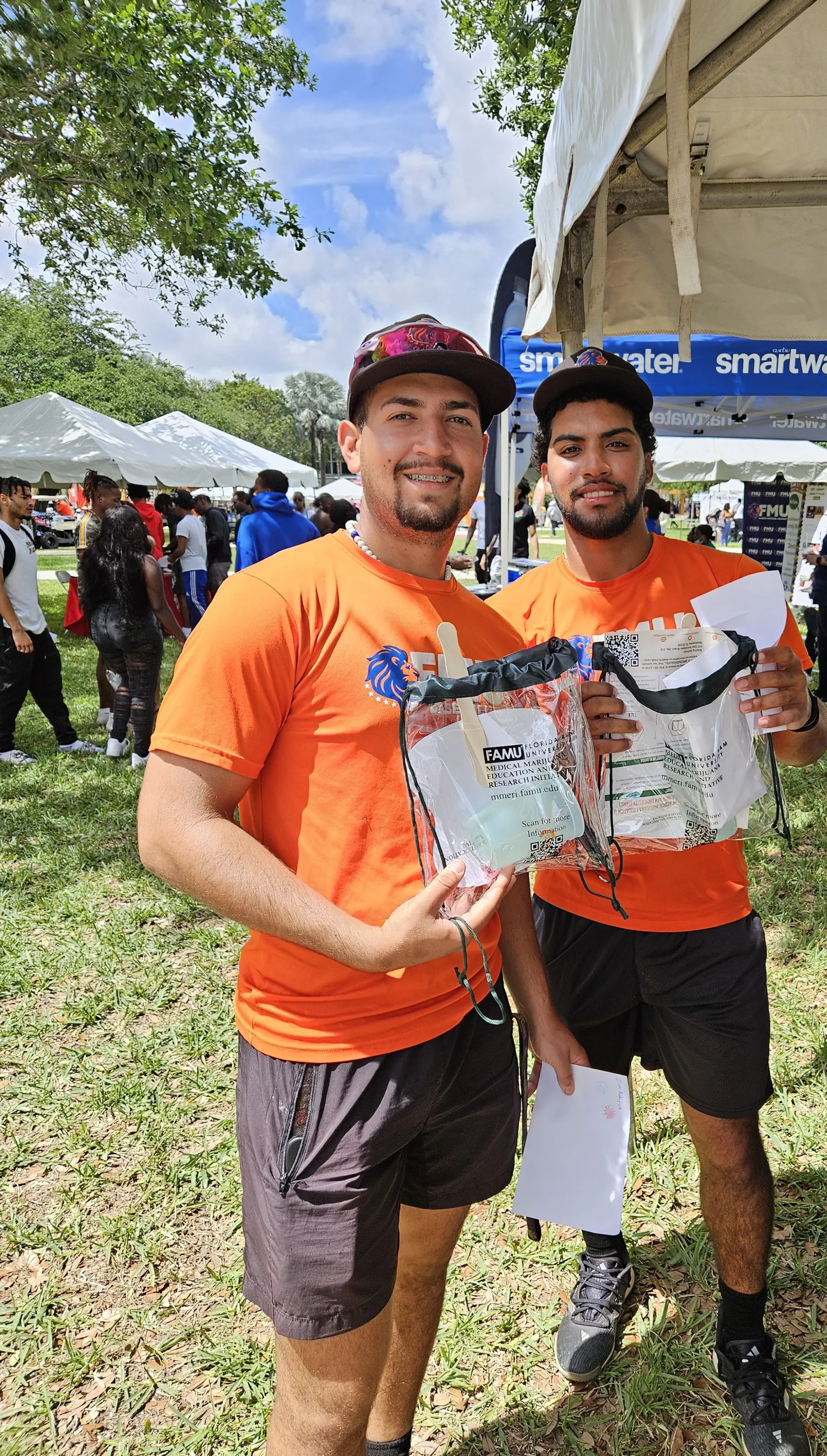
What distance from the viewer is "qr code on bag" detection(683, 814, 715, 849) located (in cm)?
168

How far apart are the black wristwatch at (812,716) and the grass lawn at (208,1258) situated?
43cm

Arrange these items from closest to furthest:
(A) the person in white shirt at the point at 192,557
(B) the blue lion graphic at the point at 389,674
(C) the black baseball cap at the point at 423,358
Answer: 1. (B) the blue lion graphic at the point at 389,674
2. (C) the black baseball cap at the point at 423,358
3. (A) the person in white shirt at the point at 192,557

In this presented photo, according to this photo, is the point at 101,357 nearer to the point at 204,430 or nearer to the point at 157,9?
the point at 204,430

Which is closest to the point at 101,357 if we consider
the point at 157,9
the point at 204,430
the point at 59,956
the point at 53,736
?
the point at 204,430

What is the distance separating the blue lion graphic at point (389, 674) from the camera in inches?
54.5

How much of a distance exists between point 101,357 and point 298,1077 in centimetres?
5451

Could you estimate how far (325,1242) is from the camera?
1.30m

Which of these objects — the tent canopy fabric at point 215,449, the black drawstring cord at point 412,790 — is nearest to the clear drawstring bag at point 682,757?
the black drawstring cord at point 412,790

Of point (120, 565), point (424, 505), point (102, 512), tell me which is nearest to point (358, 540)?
point (424, 505)

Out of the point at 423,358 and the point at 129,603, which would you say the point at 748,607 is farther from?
the point at 129,603

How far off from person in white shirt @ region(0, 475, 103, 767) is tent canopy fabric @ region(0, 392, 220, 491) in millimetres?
4755

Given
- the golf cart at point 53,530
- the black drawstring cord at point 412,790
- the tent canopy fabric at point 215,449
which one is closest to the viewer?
the black drawstring cord at point 412,790

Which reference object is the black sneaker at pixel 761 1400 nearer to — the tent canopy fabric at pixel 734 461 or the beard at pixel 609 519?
the beard at pixel 609 519

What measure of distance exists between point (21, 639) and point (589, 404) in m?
5.90
